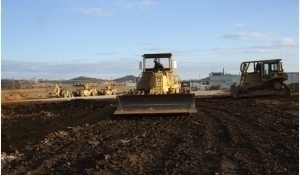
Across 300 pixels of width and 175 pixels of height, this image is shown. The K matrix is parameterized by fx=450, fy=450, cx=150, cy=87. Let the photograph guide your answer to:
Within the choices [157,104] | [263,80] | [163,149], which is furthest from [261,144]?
[263,80]

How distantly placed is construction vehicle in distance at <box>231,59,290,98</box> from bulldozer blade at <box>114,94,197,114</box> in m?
13.7

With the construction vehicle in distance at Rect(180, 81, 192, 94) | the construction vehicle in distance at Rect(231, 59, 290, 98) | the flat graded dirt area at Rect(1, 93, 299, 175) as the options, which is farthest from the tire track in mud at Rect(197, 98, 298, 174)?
the construction vehicle in distance at Rect(231, 59, 290, 98)

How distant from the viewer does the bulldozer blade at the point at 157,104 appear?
54.3 ft

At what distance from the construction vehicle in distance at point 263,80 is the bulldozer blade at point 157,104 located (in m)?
13.7

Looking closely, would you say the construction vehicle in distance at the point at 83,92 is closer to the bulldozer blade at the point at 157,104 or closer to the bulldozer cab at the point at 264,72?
the bulldozer cab at the point at 264,72

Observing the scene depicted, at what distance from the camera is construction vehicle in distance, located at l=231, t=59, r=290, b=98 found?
2893cm

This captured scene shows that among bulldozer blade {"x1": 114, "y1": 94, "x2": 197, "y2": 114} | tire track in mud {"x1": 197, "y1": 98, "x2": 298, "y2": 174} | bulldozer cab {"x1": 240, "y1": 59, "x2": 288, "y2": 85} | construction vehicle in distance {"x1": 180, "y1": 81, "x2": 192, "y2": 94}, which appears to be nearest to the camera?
tire track in mud {"x1": 197, "y1": 98, "x2": 298, "y2": 174}

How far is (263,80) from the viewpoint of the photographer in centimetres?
2914

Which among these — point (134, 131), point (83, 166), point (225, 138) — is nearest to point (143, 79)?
point (134, 131)

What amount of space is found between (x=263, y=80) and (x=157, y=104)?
14379 millimetres

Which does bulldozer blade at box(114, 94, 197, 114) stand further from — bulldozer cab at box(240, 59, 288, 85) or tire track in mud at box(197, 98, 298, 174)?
bulldozer cab at box(240, 59, 288, 85)

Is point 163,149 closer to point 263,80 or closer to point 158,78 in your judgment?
point 158,78

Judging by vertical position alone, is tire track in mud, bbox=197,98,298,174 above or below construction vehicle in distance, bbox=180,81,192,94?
below

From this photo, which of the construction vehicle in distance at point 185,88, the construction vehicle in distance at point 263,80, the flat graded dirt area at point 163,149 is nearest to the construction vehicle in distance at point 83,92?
the construction vehicle in distance at point 263,80
